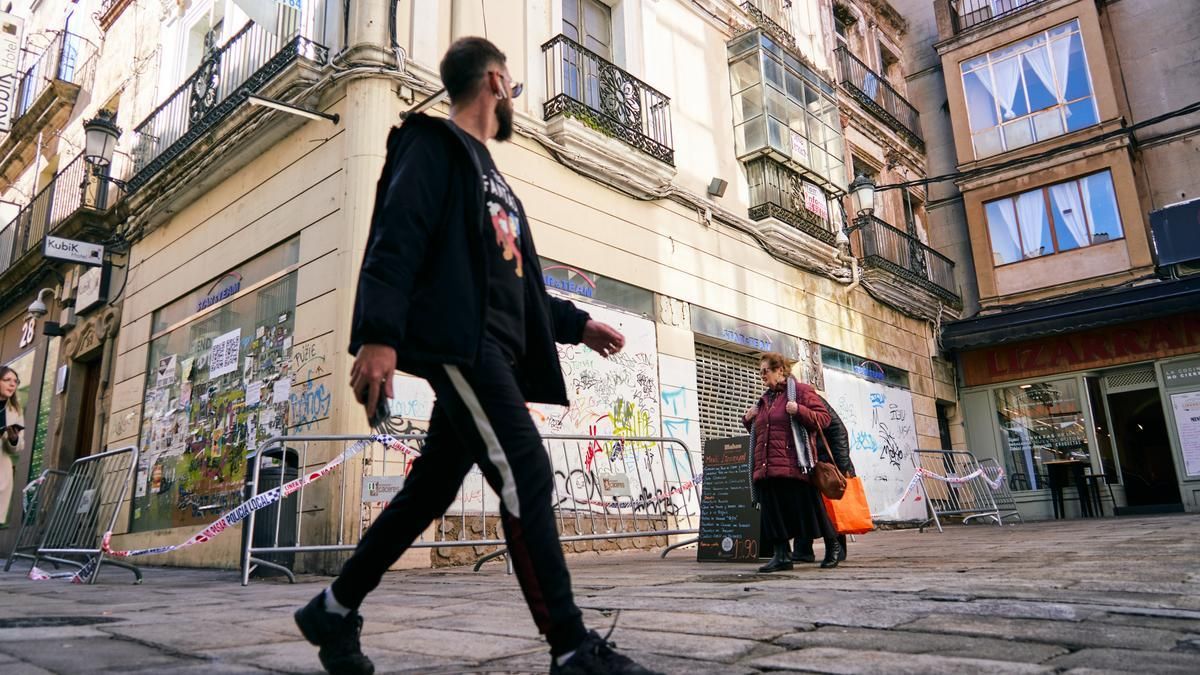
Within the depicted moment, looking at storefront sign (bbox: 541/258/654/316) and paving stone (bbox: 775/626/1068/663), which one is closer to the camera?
paving stone (bbox: 775/626/1068/663)

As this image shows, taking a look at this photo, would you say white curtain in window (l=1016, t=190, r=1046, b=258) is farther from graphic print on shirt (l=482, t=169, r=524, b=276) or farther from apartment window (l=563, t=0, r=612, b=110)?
graphic print on shirt (l=482, t=169, r=524, b=276)

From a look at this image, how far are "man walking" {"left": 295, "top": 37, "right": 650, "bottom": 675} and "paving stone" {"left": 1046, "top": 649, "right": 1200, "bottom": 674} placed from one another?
1.15 metres

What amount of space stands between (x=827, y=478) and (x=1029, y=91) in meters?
15.5

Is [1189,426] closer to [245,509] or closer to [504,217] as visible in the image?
[245,509]

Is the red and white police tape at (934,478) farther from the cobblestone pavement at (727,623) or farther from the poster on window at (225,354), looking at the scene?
the poster on window at (225,354)

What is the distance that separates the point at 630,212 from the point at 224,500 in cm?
603

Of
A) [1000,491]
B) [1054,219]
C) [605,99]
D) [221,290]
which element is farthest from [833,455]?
[1054,219]

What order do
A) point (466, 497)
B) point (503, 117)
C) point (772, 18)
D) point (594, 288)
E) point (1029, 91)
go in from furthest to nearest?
point (1029, 91), point (772, 18), point (594, 288), point (466, 497), point (503, 117)

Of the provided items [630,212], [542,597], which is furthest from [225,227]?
[542,597]

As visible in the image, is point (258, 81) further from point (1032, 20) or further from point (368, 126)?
point (1032, 20)

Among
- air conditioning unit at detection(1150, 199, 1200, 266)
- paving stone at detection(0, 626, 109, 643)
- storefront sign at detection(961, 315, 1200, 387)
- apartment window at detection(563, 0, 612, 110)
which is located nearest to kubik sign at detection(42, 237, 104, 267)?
apartment window at detection(563, 0, 612, 110)

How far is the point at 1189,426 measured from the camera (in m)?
15.3

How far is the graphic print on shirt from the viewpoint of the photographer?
2262mm

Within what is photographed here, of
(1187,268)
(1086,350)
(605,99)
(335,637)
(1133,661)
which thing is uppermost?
(605,99)
